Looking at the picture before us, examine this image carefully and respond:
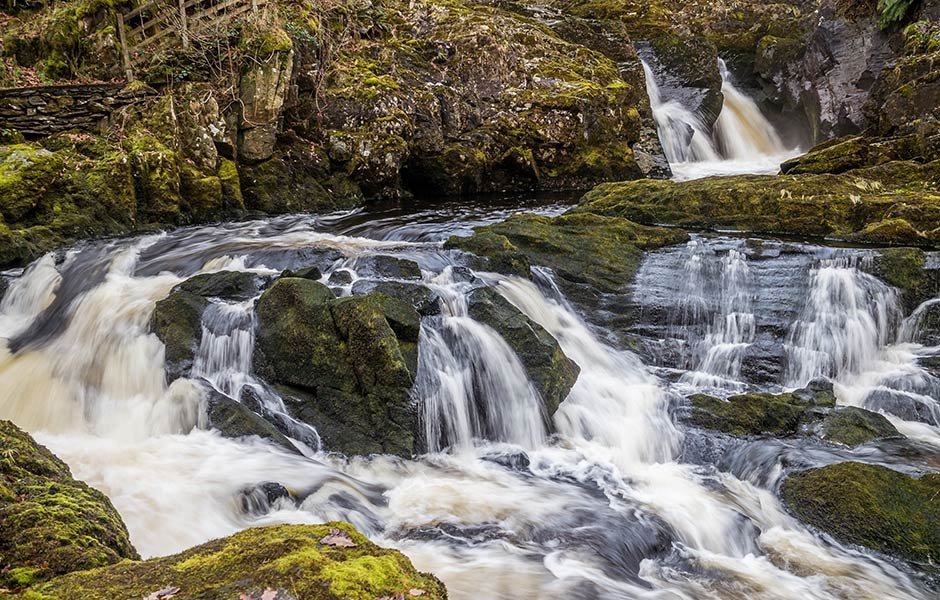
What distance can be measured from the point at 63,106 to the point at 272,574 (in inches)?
461

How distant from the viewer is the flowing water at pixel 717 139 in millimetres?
17875

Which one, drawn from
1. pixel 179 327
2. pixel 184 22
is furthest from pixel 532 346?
pixel 184 22

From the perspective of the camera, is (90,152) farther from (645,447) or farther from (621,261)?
(645,447)

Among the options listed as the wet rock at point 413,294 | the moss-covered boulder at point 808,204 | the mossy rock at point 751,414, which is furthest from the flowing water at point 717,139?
the wet rock at point 413,294

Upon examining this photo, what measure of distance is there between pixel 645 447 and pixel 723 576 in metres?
2.08

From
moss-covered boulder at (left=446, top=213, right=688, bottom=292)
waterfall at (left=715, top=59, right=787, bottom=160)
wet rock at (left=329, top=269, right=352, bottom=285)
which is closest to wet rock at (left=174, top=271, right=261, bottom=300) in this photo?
wet rock at (left=329, top=269, right=352, bottom=285)

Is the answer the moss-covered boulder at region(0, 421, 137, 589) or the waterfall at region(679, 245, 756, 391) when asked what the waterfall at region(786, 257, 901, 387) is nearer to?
the waterfall at region(679, 245, 756, 391)

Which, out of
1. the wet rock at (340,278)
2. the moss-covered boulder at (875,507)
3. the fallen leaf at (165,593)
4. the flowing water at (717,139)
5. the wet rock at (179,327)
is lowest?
the moss-covered boulder at (875,507)

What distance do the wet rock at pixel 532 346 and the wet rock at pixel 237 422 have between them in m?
2.54

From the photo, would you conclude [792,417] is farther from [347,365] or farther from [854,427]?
[347,365]

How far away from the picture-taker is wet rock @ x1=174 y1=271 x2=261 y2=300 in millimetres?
7316

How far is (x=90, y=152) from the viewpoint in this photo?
Answer: 35.2 feet

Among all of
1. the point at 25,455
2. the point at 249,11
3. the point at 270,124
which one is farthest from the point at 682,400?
the point at 249,11

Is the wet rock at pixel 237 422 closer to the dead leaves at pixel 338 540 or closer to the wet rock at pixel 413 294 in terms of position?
the wet rock at pixel 413 294
